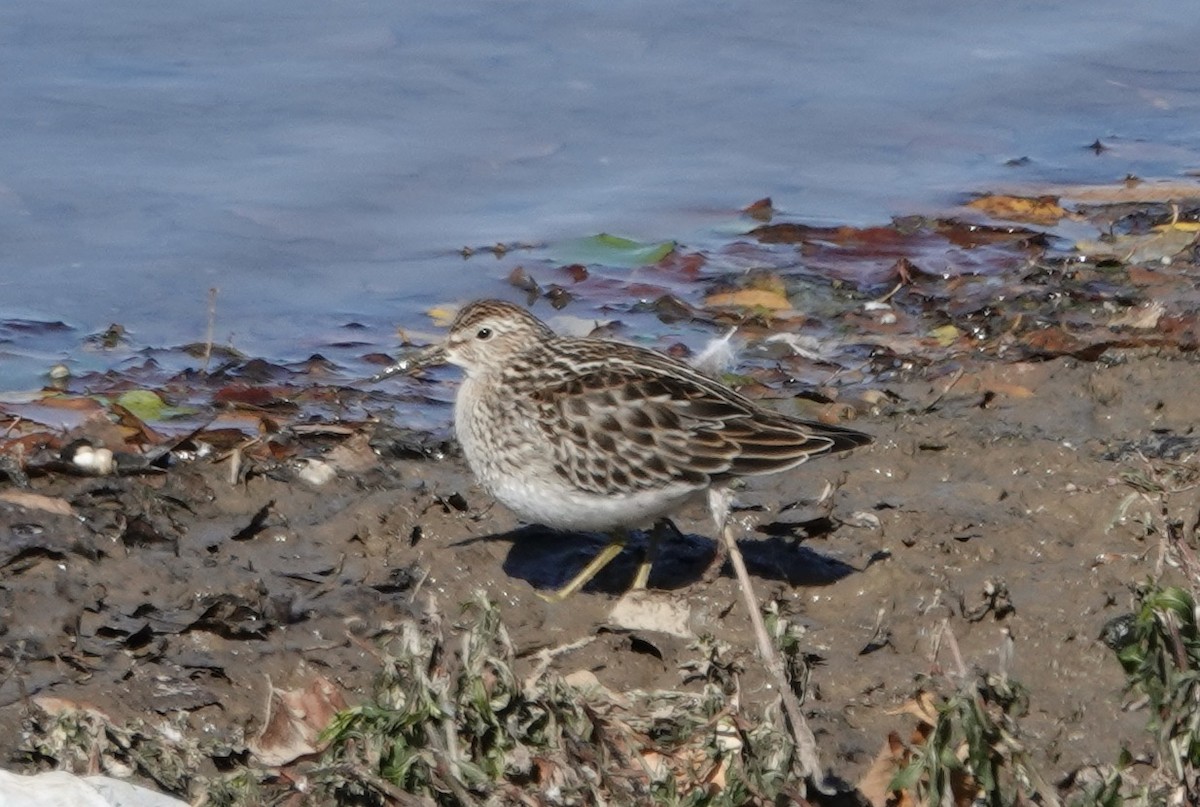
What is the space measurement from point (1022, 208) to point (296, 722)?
788 cm

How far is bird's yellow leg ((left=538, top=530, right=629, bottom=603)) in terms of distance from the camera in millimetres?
6746

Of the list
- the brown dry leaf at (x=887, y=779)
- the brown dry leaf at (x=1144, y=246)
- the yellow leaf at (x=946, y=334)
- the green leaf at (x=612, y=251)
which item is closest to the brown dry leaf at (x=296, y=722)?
the brown dry leaf at (x=887, y=779)

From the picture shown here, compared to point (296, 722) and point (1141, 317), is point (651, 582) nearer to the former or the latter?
point (296, 722)

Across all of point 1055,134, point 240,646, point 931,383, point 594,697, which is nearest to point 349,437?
point 240,646

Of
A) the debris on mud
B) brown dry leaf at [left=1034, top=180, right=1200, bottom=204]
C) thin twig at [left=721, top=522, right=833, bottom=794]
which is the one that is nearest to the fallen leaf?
the debris on mud

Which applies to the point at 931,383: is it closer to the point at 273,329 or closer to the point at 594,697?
the point at 273,329

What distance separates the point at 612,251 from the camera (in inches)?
440

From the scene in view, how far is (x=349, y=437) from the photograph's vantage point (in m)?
7.95

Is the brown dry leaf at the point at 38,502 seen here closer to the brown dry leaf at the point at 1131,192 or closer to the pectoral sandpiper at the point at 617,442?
the pectoral sandpiper at the point at 617,442

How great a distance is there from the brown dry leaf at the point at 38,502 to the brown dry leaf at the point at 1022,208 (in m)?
6.93

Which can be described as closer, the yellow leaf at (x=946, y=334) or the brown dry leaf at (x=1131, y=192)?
the yellow leaf at (x=946, y=334)

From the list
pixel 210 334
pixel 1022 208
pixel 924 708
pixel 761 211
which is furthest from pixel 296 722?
pixel 1022 208

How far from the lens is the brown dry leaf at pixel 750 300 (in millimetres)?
10578

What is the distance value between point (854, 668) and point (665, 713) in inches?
61.6
